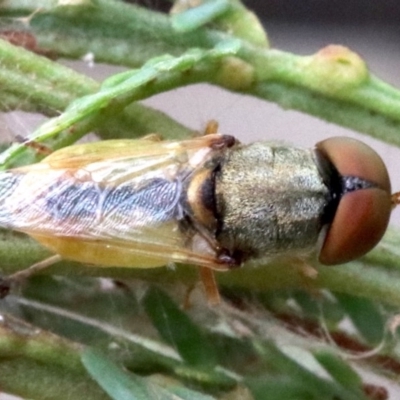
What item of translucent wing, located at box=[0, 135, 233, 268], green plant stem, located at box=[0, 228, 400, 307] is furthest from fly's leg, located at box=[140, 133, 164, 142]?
green plant stem, located at box=[0, 228, 400, 307]

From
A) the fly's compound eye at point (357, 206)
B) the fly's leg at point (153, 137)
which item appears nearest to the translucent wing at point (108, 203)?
the fly's leg at point (153, 137)

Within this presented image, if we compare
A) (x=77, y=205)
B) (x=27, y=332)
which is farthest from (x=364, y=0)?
(x=27, y=332)

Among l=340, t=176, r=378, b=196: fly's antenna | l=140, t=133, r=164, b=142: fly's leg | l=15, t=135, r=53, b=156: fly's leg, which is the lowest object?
l=340, t=176, r=378, b=196: fly's antenna

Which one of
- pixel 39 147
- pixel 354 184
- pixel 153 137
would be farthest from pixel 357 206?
pixel 39 147

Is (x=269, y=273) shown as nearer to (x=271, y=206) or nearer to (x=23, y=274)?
(x=271, y=206)

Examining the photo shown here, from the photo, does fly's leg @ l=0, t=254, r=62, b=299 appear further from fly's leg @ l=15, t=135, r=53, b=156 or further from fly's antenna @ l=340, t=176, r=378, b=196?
fly's antenna @ l=340, t=176, r=378, b=196

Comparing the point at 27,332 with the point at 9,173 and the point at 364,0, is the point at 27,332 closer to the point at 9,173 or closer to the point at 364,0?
the point at 9,173

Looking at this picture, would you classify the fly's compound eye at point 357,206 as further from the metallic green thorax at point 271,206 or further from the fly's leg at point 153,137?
the fly's leg at point 153,137
